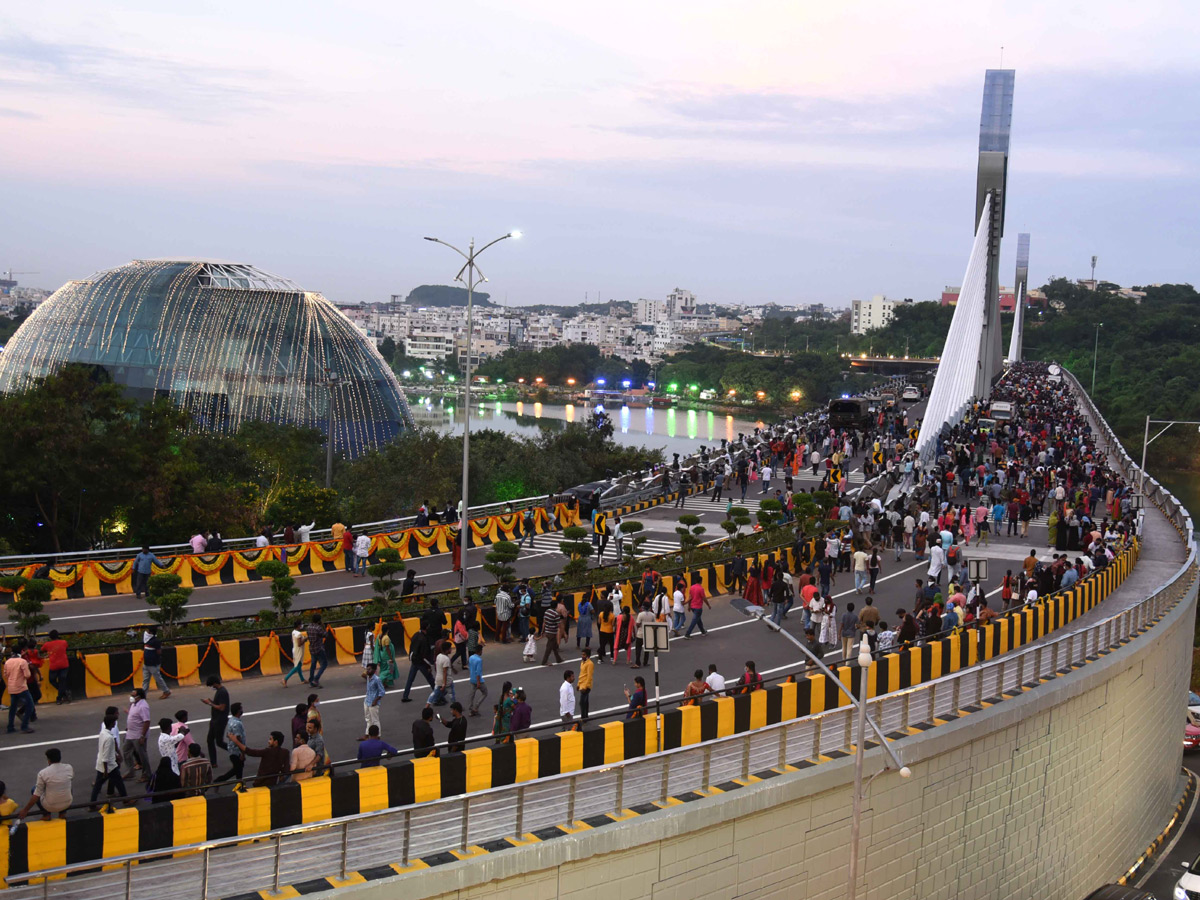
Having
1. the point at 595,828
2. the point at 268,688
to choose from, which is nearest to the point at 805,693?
the point at 595,828

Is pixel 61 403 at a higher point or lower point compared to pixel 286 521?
higher

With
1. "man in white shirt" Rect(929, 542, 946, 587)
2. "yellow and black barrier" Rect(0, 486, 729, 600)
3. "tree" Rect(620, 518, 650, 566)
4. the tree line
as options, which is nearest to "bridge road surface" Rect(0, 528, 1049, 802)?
"man in white shirt" Rect(929, 542, 946, 587)

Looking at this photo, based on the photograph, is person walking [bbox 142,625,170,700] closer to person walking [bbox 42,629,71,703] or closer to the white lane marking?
the white lane marking

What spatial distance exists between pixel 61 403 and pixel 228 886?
70.3 feet

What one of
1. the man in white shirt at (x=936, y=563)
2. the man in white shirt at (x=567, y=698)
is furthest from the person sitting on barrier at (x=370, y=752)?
the man in white shirt at (x=936, y=563)

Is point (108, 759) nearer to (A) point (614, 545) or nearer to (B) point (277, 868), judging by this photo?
(B) point (277, 868)

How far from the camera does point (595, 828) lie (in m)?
12.3

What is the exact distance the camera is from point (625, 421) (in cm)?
12825

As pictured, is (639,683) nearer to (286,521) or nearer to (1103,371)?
(286,521)

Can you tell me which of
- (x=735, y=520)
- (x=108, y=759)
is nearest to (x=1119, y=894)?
(x=735, y=520)

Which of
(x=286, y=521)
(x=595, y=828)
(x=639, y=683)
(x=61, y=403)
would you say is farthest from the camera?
(x=286, y=521)

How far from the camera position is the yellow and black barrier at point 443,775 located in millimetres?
11078

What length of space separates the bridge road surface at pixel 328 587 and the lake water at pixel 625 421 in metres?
62.7

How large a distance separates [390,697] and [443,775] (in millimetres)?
5476
